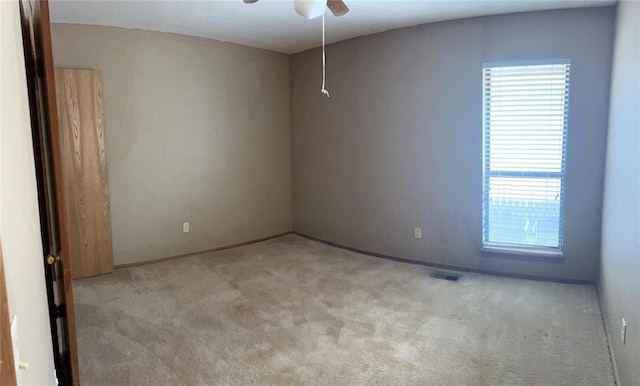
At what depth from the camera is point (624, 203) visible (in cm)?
243

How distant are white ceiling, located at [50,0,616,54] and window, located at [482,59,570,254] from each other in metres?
0.56

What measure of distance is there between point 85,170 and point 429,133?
132 inches

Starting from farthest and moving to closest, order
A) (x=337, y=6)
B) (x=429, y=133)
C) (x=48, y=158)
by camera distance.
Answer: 1. (x=429, y=133)
2. (x=337, y=6)
3. (x=48, y=158)

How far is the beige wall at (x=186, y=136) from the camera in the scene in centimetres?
425

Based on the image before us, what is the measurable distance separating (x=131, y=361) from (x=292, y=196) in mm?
3438

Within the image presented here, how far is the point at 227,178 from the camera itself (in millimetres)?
5121

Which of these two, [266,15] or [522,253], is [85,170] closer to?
[266,15]

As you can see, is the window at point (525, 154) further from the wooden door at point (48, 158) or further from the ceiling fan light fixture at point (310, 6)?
the wooden door at point (48, 158)

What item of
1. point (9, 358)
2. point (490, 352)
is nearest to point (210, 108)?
point (490, 352)

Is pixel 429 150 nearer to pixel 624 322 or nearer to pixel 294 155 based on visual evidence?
pixel 294 155

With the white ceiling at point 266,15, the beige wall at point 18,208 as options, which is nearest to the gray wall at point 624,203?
the white ceiling at point 266,15

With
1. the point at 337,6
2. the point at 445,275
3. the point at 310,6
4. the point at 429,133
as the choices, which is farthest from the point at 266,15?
the point at 445,275

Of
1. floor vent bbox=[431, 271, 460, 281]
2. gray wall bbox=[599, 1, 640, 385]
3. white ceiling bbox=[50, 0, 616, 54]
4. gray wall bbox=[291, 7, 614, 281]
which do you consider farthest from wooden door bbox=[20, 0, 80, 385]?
gray wall bbox=[291, 7, 614, 281]

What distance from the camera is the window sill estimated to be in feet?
12.7
